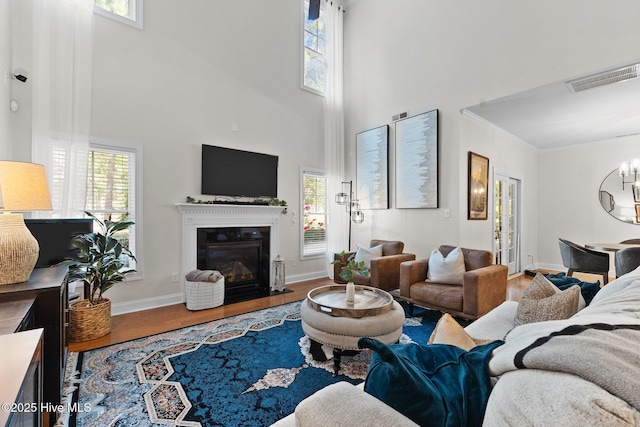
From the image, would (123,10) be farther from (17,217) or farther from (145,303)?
(145,303)

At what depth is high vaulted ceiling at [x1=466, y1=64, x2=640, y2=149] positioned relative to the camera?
3391mm

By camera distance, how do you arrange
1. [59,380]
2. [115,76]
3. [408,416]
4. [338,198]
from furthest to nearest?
[338,198]
[115,76]
[59,380]
[408,416]

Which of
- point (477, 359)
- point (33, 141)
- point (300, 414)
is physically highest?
point (33, 141)

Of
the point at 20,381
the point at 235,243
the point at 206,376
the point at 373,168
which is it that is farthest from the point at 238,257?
the point at 20,381

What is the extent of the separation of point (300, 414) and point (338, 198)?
197 inches

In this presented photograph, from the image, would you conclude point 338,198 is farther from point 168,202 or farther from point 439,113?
point 168,202

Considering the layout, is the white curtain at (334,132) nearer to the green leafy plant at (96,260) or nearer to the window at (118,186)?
the window at (118,186)

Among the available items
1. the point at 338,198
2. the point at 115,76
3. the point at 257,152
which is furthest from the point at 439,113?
the point at 115,76

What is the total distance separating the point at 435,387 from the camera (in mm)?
823

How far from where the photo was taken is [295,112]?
17.7ft

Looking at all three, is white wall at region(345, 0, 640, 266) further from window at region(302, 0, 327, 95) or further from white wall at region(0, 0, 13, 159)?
white wall at region(0, 0, 13, 159)

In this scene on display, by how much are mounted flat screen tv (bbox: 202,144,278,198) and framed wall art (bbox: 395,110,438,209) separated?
2.14 m

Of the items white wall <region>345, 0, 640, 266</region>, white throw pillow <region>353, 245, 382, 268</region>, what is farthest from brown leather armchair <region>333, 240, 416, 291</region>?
white wall <region>345, 0, 640, 266</region>

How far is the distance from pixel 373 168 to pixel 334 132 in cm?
111
